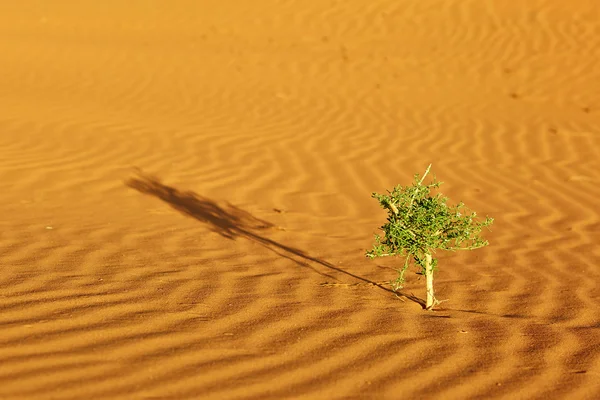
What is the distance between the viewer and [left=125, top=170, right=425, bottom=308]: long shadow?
5418 millimetres

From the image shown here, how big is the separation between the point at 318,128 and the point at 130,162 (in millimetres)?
3008

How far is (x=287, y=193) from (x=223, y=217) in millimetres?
1048

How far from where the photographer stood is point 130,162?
8.24m

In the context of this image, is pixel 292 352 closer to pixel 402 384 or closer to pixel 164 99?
pixel 402 384

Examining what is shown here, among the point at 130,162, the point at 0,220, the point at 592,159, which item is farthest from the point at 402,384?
the point at 592,159

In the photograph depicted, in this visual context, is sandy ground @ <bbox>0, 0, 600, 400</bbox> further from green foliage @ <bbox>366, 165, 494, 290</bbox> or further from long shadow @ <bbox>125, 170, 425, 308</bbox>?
green foliage @ <bbox>366, 165, 494, 290</bbox>

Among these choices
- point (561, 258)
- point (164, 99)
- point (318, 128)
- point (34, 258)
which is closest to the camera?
point (34, 258)

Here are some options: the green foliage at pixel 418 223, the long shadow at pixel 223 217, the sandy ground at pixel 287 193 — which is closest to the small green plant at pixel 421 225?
the green foliage at pixel 418 223

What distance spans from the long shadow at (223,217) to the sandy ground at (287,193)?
0.12ft

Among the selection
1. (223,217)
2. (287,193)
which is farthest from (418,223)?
(287,193)

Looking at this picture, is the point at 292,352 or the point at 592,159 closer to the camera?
the point at 292,352

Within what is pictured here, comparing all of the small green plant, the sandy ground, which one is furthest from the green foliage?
the sandy ground

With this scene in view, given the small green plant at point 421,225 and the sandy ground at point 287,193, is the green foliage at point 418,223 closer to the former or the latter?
the small green plant at point 421,225

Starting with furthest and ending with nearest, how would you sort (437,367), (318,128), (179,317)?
(318,128) → (179,317) → (437,367)
